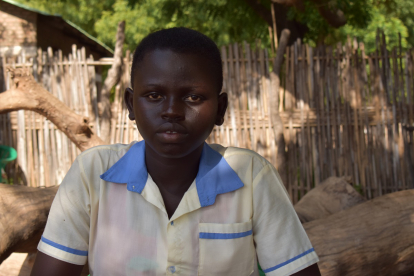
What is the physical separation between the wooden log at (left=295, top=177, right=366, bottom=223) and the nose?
2169 mm

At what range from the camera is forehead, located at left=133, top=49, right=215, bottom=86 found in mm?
1381

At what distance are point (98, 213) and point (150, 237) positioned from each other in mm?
217

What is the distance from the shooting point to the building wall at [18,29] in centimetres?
953

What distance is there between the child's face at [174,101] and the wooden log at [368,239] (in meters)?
1.43

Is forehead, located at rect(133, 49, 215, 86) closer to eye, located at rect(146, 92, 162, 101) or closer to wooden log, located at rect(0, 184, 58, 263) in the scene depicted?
eye, located at rect(146, 92, 162, 101)

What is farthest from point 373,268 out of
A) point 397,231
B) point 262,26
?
point 262,26

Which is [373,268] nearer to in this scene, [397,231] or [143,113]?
[397,231]

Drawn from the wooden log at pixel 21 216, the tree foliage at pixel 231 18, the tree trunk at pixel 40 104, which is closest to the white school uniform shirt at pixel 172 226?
the wooden log at pixel 21 216

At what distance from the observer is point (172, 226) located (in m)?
1.46

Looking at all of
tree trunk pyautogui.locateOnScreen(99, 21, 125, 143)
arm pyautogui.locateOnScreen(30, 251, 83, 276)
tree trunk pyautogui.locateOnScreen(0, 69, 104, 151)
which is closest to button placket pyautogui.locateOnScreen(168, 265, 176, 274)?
arm pyautogui.locateOnScreen(30, 251, 83, 276)

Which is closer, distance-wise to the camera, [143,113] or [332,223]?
[143,113]

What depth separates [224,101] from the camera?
160 centimetres

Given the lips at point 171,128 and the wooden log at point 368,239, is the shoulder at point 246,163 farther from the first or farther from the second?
the wooden log at point 368,239

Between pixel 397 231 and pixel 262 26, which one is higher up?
pixel 262 26
